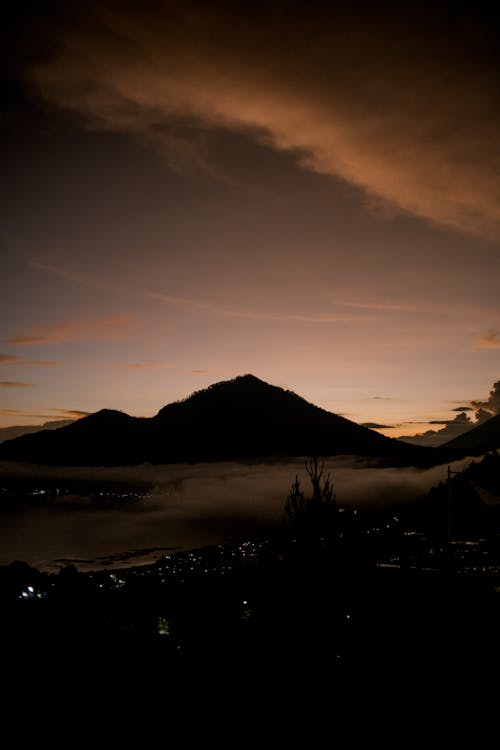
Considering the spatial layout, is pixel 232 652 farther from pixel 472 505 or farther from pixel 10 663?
pixel 472 505

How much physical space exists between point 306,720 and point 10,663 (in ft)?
31.6

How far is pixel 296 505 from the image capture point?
1791cm

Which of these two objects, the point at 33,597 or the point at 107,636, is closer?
the point at 107,636

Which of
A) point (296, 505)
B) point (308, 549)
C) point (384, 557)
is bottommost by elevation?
point (384, 557)

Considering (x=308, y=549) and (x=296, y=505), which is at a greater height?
(x=296, y=505)

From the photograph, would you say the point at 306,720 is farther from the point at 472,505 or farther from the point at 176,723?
the point at 472,505

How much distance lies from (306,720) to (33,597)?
1552 centimetres

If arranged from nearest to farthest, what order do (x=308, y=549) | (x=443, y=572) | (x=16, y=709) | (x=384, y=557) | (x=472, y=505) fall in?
(x=16, y=709) → (x=308, y=549) → (x=443, y=572) → (x=384, y=557) → (x=472, y=505)

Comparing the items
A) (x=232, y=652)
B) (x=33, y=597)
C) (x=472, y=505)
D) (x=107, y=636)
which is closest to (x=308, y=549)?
(x=232, y=652)

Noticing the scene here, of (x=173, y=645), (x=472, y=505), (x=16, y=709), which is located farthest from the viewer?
(x=472, y=505)

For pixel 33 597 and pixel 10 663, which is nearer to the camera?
pixel 10 663

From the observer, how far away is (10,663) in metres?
17.7

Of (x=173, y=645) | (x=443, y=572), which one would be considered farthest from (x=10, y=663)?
(x=443, y=572)

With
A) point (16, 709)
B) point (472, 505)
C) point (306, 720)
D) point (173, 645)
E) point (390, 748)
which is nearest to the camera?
point (390, 748)
